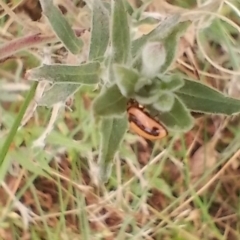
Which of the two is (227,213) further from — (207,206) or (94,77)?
(94,77)

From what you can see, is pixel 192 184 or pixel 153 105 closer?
pixel 153 105

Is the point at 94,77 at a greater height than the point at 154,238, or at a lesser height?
greater

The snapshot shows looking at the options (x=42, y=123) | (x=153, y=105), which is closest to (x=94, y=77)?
(x=153, y=105)

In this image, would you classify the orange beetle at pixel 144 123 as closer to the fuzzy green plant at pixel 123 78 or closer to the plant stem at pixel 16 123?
the fuzzy green plant at pixel 123 78

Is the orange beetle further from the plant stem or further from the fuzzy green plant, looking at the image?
the plant stem

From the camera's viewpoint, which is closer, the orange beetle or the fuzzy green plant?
the fuzzy green plant

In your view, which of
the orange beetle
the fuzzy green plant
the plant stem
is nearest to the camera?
the fuzzy green plant

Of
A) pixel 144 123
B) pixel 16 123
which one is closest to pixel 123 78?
pixel 144 123

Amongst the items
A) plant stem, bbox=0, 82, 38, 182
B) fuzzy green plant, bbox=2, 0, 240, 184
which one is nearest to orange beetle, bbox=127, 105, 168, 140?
fuzzy green plant, bbox=2, 0, 240, 184
